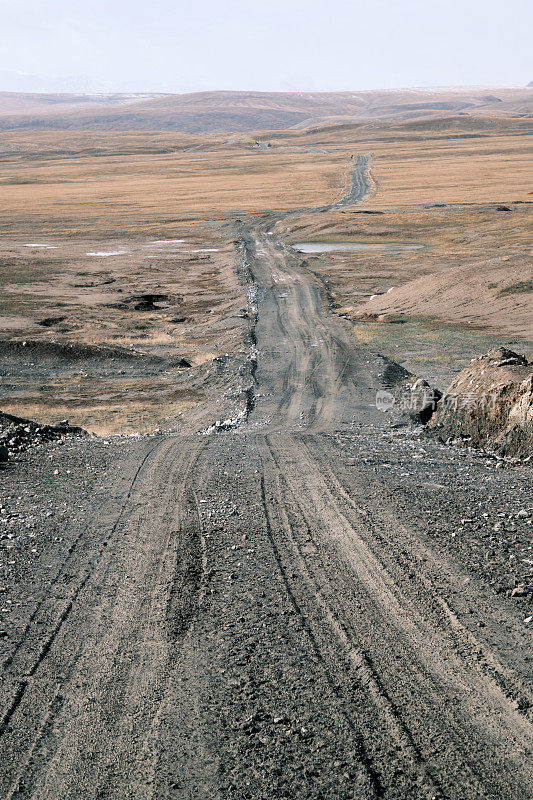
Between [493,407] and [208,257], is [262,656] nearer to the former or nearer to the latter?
[493,407]

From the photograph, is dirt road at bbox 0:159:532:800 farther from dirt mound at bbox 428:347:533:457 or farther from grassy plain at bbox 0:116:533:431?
grassy plain at bbox 0:116:533:431

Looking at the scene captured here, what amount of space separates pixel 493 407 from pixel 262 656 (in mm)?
10126

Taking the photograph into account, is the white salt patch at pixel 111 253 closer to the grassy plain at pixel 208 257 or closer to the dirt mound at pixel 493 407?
the grassy plain at pixel 208 257

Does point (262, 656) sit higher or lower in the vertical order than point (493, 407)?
lower

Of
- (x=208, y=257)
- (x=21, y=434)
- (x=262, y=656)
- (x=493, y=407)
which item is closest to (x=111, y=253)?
(x=208, y=257)

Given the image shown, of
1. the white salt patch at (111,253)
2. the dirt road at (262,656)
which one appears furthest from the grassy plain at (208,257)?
the dirt road at (262,656)

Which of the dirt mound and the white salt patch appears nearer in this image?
the dirt mound

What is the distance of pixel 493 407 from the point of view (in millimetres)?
15469

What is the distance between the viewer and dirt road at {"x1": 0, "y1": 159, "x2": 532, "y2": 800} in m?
5.73

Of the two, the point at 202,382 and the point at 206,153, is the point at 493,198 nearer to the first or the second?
the point at 202,382

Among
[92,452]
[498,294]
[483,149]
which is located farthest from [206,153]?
[92,452]

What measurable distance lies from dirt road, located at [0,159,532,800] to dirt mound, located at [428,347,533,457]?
379cm

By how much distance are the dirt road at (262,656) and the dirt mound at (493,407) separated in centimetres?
379

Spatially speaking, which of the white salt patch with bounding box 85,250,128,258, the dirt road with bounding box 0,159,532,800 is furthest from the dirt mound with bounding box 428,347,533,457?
the white salt patch with bounding box 85,250,128,258
